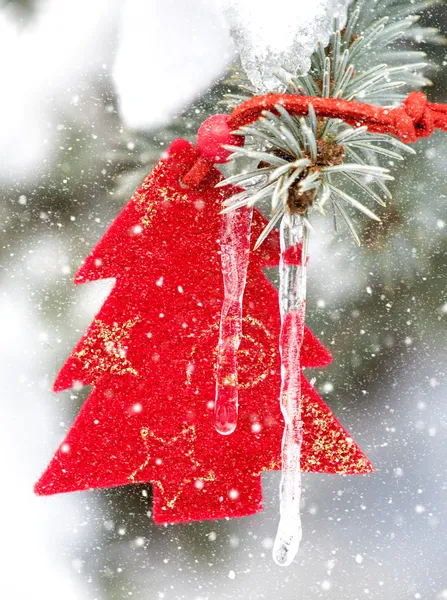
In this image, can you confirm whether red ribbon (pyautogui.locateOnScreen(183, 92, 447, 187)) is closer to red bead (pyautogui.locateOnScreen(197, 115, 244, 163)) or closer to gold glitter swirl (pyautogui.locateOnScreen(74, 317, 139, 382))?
red bead (pyautogui.locateOnScreen(197, 115, 244, 163))

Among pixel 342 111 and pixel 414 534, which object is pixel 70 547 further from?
pixel 342 111

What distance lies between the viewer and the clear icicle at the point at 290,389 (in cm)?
67

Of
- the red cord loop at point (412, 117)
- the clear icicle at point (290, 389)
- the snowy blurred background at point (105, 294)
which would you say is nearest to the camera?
the red cord loop at point (412, 117)

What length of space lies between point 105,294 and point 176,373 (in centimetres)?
21

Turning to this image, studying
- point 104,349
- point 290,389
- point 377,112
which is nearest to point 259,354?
point 290,389

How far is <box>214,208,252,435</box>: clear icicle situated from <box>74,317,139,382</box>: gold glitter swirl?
0.34ft

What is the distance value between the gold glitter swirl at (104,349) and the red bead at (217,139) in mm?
201

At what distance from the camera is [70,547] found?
0.88 meters

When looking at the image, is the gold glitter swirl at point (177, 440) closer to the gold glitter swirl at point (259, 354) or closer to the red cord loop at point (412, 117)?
the gold glitter swirl at point (259, 354)

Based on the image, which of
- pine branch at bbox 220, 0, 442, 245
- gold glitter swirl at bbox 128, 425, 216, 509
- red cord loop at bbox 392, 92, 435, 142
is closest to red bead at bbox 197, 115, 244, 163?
pine branch at bbox 220, 0, 442, 245

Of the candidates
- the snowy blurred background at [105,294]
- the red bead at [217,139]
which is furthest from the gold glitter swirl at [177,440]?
the red bead at [217,139]

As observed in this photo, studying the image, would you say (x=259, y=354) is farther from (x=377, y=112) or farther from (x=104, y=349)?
(x=377, y=112)

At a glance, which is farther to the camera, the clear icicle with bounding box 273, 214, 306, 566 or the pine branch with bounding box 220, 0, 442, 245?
the clear icicle with bounding box 273, 214, 306, 566

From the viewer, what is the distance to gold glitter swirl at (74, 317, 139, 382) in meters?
0.69
